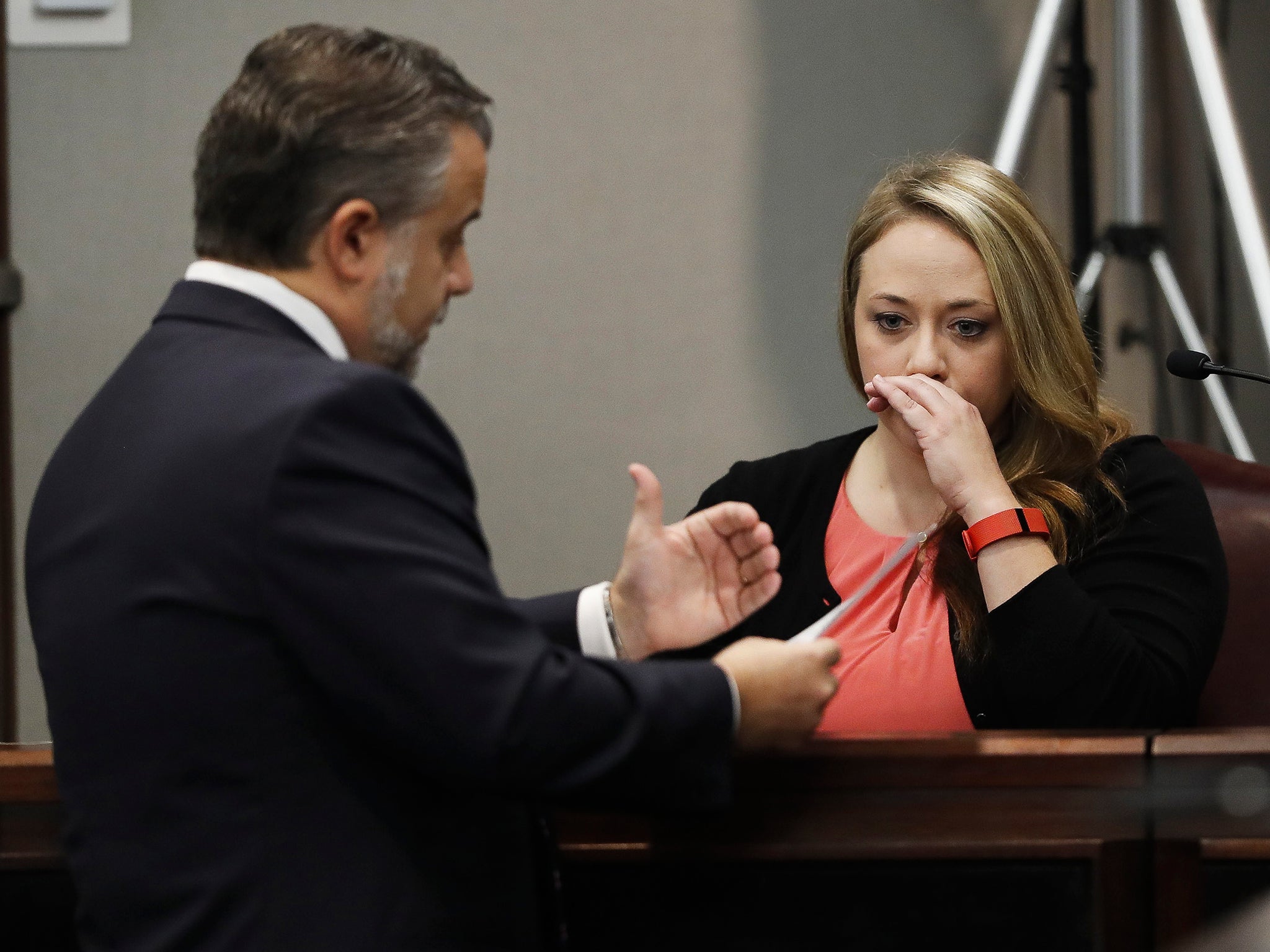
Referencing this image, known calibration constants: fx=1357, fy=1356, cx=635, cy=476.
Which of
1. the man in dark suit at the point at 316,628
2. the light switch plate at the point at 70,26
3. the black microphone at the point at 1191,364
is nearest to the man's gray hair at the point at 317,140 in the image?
the man in dark suit at the point at 316,628

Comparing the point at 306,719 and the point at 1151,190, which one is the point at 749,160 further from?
the point at 306,719

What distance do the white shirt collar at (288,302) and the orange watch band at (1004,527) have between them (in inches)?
28.4

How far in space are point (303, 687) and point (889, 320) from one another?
3.08 ft

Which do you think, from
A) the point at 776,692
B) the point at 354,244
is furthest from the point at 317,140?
the point at 776,692

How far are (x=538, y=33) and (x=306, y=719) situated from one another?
88.8 inches

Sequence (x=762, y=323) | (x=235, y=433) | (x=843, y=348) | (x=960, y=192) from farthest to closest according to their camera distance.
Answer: (x=762, y=323), (x=843, y=348), (x=960, y=192), (x=235, y=433)

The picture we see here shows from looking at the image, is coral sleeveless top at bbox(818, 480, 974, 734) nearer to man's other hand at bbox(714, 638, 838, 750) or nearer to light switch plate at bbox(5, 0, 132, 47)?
man's other hand at bbox(714, 638, 838, 750)

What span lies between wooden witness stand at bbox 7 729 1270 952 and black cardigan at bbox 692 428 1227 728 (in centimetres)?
37

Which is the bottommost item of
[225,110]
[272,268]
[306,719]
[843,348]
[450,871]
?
[450,871]

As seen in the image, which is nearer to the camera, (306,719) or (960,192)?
(306,719)

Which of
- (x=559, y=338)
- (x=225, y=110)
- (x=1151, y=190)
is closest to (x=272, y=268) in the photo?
(x=225, y=110)

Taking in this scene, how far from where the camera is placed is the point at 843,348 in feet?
5.73

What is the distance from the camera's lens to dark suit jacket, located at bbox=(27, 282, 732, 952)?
0.83 m

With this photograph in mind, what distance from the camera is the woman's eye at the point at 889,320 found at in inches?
62.3
